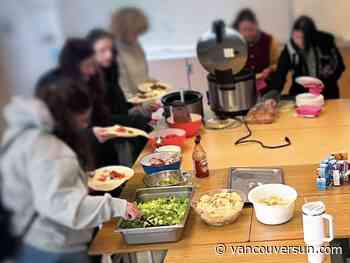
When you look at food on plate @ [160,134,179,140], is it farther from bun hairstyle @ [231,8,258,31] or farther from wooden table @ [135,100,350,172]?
bun hairstyle @ [231,8,258,31]

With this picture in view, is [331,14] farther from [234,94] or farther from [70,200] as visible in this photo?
[70,200]

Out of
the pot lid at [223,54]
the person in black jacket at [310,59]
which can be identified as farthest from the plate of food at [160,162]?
the person in black jacket at [310,59]

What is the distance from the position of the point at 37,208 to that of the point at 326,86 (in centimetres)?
244

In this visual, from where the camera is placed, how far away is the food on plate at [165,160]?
2.25m

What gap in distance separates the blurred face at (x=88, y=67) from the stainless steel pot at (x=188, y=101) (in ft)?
2.67

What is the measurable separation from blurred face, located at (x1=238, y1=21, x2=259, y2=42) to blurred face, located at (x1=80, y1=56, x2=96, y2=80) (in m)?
1.82

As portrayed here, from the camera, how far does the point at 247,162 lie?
2.31m

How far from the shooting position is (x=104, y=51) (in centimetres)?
222

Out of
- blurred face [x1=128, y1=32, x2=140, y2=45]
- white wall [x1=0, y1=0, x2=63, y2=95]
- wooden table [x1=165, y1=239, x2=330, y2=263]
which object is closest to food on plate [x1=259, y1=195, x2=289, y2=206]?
wooden table [x1=165, y1=239, x2=330, y2=263]

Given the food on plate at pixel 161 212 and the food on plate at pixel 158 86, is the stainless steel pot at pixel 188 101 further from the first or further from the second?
the food on plate at pixel 161 212

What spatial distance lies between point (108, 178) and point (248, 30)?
1818 mm

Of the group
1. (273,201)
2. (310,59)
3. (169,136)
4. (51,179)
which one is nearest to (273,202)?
(273,201)

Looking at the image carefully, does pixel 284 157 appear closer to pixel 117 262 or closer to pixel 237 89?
pixel 237 89

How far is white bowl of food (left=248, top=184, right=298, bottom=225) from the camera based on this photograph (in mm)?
1781
